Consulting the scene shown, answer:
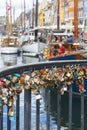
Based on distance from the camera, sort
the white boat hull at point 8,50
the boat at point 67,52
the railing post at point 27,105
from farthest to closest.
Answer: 1. the white boat hull at point 8,50
2. the boat at point 67,52
3. the railing post at point 27,105

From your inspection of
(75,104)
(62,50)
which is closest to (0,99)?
(75,104)

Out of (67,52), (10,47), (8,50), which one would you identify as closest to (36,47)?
(8,50)

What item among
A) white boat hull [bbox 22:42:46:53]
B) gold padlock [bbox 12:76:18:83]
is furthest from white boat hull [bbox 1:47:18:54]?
gold padlock [bbox 12:76:18:83]

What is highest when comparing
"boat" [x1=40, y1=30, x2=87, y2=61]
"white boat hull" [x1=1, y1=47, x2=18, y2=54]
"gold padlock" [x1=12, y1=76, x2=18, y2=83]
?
"gold padlock" [x1=12, y1=76, x2=18, y2=83]

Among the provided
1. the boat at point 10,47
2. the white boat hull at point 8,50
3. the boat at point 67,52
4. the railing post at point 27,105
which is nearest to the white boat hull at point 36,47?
the white boat hull at point 8,50

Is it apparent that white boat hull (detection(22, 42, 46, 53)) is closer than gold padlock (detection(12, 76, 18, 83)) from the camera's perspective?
No

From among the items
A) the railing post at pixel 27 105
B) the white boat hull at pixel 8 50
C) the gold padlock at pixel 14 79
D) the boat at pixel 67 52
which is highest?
the gold padlock at pixel 14 79

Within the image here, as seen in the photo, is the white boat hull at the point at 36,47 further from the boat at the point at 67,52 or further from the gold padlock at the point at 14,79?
the gold padlock at the point at 14,79

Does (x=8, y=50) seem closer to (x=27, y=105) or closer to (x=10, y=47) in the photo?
(x=10, y=47)

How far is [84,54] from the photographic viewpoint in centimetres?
1677

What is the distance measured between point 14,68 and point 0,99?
28cm

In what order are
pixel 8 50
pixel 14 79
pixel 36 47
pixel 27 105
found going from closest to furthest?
1. pixel 14 79
2. pixel 27 105
3. pixel 36 47
4. pixel 8 50

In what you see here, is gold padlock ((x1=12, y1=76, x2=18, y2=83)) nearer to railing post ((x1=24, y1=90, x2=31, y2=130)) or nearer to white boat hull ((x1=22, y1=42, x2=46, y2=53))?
railing post ((x1=24, y1=90, x2=31, y2=130))

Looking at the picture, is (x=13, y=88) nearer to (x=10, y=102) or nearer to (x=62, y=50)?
(x=10, y=102)
